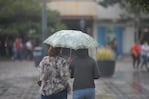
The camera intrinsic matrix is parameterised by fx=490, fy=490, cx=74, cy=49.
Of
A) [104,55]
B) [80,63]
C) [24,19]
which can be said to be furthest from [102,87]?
[24,19]

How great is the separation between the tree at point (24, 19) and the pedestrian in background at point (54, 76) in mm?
27938

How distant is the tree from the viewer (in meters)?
36.2

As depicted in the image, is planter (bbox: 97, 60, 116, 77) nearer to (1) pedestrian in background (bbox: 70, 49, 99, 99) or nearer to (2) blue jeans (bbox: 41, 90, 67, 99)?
(1) pedestrian in background (bbox: 70, 49, 99, 99)

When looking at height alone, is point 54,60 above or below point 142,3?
below

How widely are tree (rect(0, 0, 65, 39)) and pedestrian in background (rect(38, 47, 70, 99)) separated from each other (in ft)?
91.7

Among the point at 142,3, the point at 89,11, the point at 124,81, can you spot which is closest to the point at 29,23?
the point at 89,11

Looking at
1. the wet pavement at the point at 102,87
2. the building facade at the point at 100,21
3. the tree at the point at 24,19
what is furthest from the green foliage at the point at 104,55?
the building facade at the point at 100,21

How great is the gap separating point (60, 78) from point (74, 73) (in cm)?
29

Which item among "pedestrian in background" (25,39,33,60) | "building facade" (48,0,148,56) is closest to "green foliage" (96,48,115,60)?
"pedestrian in background" (25,39,33,60)

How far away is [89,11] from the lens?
4309 centimetres

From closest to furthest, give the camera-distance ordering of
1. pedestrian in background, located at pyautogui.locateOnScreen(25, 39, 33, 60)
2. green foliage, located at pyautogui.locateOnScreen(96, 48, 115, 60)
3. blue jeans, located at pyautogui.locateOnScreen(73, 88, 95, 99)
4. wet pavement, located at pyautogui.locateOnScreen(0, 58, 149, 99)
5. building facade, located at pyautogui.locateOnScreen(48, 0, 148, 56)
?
blue jeans, located at pyautogui.locateOnScreen(73, 88, 95, 99) → wet pavement, located at pyautogui.locateOnScreen(0, 58, 149, 99) → green foliage, located at pyautogui.locateOnScreen(96, 48, 115, 60) → pedestrian in background, located at pyautogui.locateOnScreen(25, 39, 33, 60) → building facade, located at pyautogui.locateOnScreen(48, 0, 148, 56)

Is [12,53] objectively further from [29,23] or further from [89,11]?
[89,11]

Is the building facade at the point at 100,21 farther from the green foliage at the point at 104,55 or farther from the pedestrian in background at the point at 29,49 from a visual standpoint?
the green foliage at the point at 104,55

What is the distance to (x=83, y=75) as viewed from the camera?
8.36 metres
